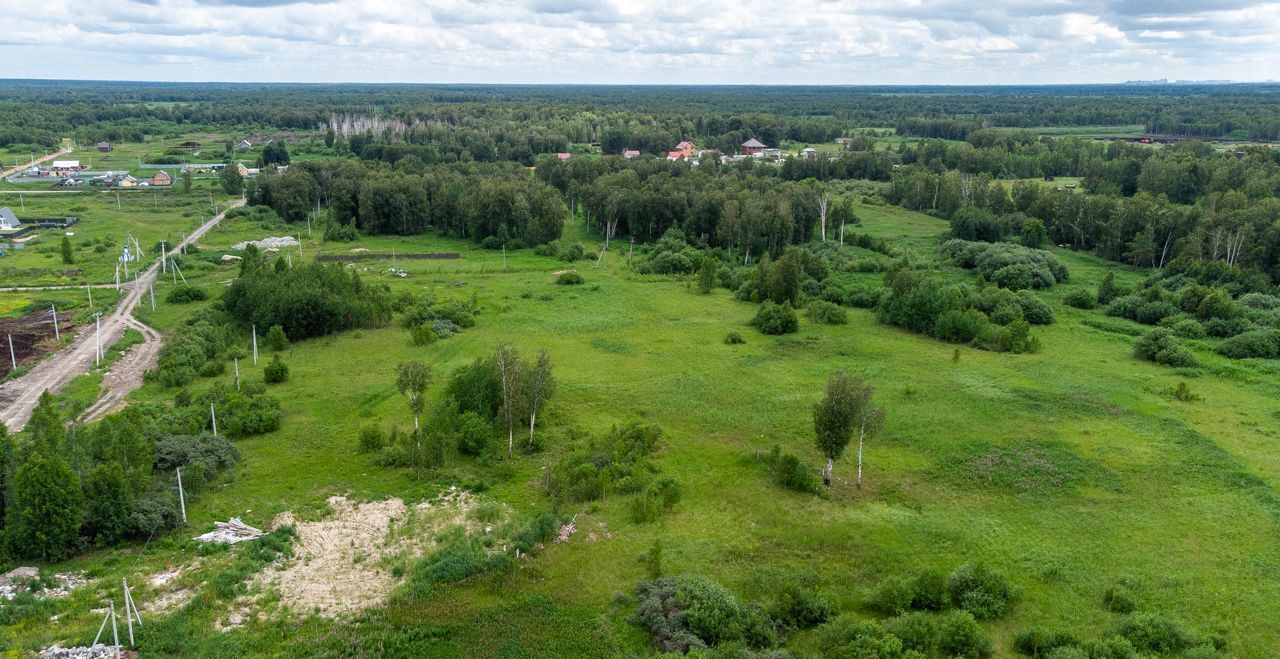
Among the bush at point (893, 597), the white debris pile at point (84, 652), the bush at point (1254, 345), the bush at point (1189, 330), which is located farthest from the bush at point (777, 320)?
the white debris pile at point (84, 652)

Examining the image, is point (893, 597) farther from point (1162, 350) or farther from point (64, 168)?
point (64, 168)

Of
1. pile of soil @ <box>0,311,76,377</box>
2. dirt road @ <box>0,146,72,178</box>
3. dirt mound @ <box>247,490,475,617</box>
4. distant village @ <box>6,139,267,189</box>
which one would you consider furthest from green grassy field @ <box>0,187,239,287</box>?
dirt mound @ <box>247,490,475,617</box>

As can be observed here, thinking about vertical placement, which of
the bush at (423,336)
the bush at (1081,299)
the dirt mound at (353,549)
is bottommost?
the dirt mound at (353,549)

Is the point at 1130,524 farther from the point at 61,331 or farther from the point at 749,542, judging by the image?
the point at 61,331

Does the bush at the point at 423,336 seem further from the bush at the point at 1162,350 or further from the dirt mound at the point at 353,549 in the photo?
the bush at the point at 1162,350

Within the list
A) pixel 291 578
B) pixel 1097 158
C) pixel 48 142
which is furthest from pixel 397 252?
pixel 48 142

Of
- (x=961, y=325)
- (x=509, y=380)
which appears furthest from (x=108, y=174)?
(x=961, y=325)
